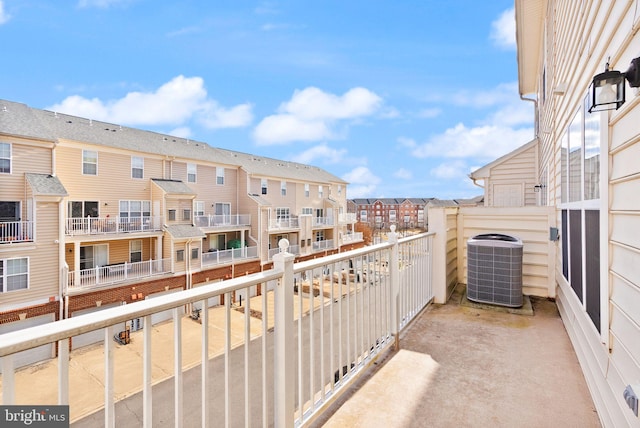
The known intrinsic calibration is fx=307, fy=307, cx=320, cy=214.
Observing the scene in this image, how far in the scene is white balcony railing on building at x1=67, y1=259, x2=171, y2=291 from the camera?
1035cm

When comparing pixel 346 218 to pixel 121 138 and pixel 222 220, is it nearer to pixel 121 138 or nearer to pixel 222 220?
pixel 222 220

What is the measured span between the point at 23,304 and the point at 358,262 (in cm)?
1173

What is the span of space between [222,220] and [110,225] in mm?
4954

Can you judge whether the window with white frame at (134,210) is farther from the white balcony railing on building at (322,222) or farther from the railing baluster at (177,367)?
the railing baluster at (177,367)

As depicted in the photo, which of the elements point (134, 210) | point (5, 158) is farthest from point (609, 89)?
point (134, 210)

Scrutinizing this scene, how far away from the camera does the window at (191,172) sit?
14703 millimetres

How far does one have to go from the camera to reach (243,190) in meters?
17.0

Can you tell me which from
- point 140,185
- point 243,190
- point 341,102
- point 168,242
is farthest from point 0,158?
point 341,102

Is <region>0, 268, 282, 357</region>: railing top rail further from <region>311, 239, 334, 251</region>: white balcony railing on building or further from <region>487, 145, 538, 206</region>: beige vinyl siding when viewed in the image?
<region>311, 239, 334, 251</region>: white balcony railing on building

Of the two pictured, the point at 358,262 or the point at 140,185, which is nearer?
the point at 358,262

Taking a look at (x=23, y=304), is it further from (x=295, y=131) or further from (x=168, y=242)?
(x=295, y=131)

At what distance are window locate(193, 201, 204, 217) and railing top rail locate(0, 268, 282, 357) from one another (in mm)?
14694

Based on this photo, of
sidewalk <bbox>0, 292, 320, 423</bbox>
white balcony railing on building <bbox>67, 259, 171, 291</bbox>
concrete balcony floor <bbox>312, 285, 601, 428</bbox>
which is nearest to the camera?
sidewalk <bbox>0, 292, 320, 423</bbox>

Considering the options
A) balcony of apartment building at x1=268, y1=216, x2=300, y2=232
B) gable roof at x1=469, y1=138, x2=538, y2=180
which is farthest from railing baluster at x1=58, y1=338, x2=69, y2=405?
balcony of apartment building at x1=268, y1=216, x2=300, y2=232
